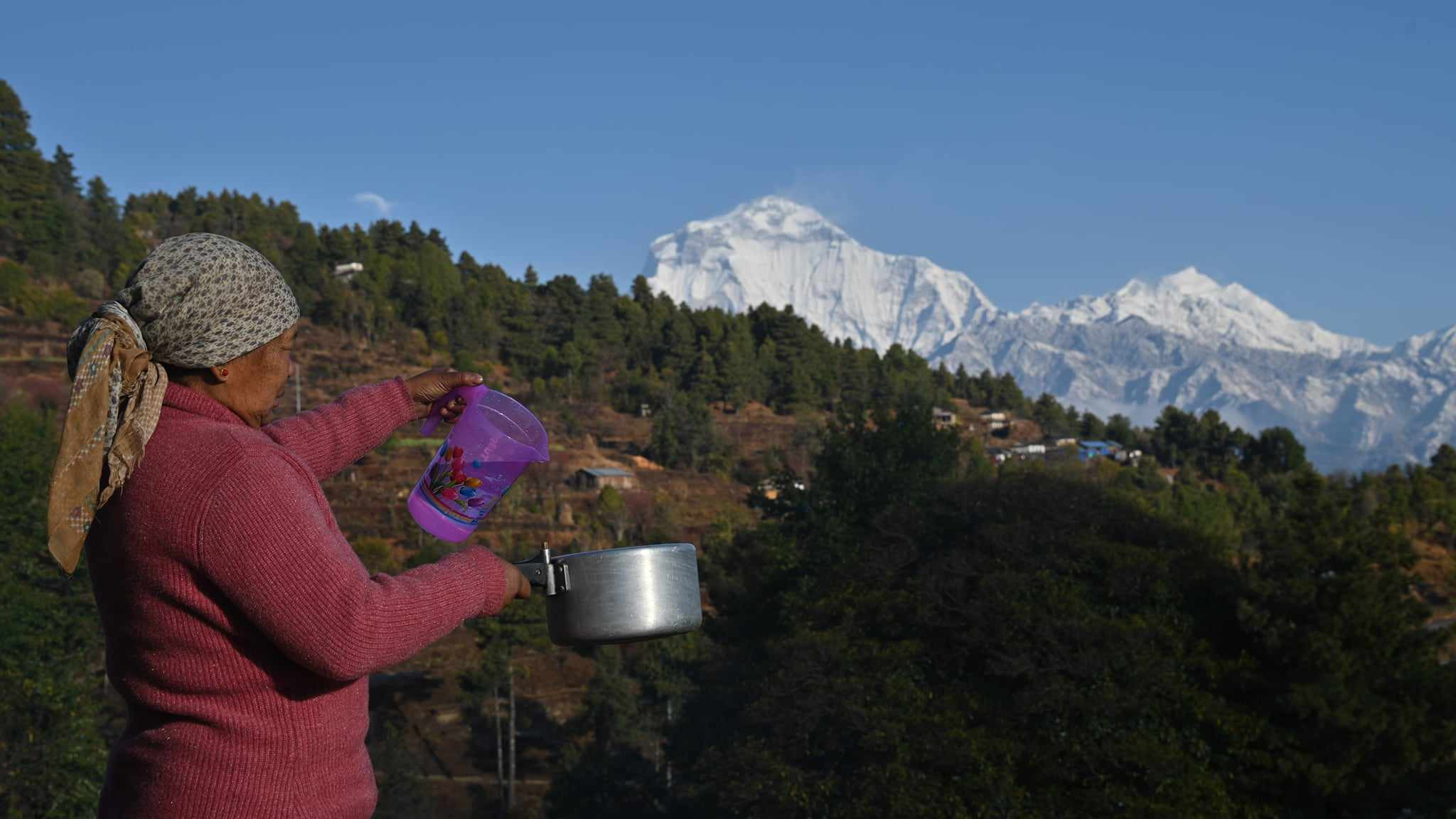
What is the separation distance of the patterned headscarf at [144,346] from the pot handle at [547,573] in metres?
0.45

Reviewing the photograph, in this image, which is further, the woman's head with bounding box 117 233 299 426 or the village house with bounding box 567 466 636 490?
the village house with bounding box 567 466 636 490

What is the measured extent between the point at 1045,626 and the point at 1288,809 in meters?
2.63

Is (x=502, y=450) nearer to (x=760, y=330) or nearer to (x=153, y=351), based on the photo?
(x=153, y=351)

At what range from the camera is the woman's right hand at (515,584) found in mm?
1401

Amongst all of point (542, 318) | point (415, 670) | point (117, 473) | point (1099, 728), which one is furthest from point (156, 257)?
point (542, 318)

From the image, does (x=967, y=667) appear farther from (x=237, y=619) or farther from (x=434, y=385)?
(x=237, y=619)

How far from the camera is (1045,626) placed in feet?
35.1

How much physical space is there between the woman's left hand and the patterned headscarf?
16.9 inches

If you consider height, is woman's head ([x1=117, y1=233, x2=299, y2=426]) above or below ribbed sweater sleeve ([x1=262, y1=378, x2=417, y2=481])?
above

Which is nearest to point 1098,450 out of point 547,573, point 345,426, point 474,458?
point 474,458

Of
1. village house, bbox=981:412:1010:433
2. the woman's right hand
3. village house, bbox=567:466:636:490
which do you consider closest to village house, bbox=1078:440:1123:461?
village house, bbox=981:412:1010:433

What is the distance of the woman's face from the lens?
138 centimetres

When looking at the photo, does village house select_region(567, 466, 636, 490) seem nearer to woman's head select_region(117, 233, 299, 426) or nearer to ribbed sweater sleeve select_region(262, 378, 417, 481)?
ribbed sweater sleeve select_region(262, 378, 417, 481)

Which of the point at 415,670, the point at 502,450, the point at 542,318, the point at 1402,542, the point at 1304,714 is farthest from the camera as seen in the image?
the point at 542,318
